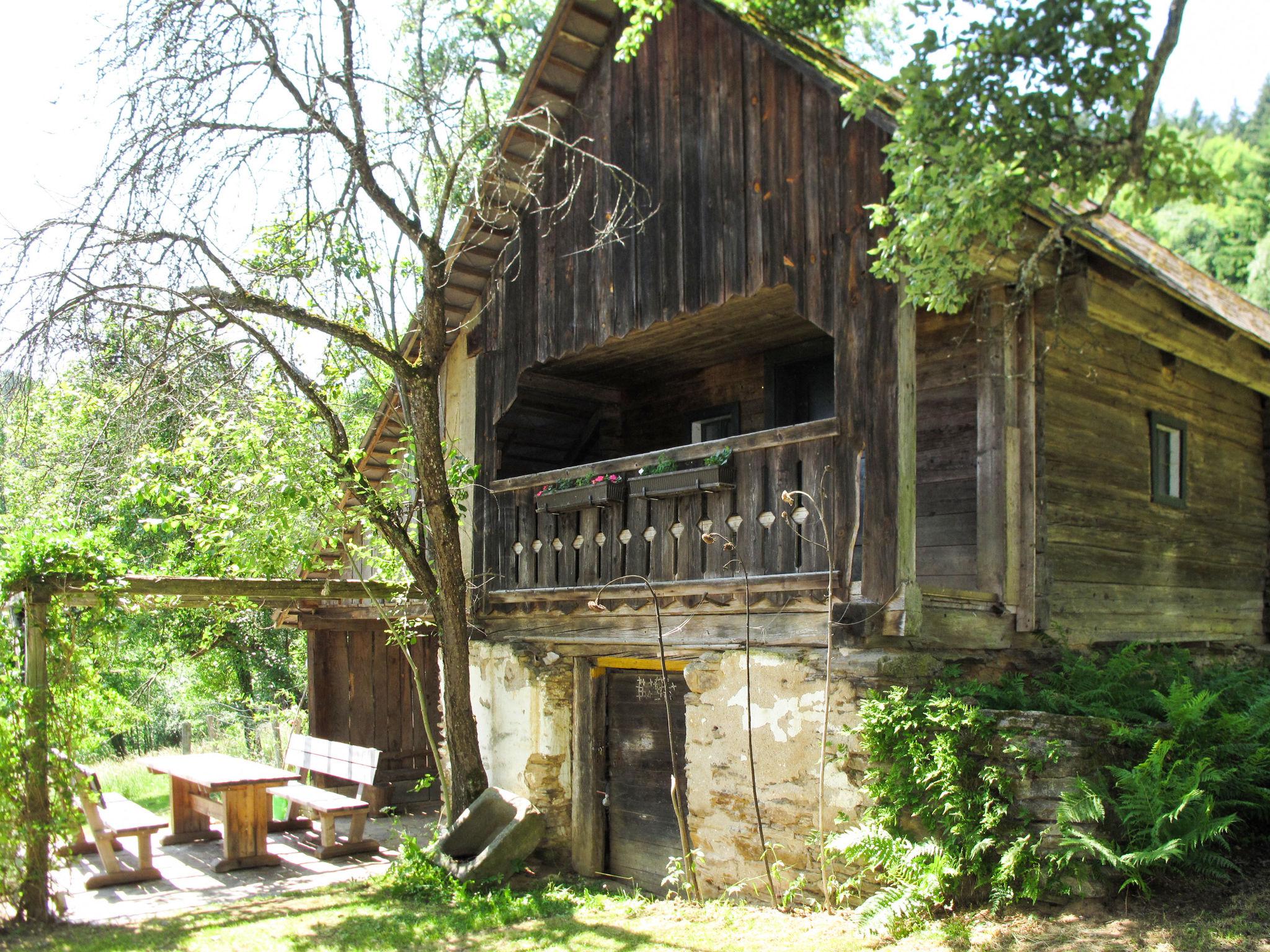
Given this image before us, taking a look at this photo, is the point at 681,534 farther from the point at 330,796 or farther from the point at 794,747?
the point at 330,796

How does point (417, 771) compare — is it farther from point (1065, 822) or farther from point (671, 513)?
point (1065, 822)

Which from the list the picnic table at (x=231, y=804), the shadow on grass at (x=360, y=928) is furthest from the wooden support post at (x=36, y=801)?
the picnic table at (x=231, y=804)

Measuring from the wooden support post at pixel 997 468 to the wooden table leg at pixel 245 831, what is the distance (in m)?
6.81

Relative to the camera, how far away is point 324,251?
26.3 ft

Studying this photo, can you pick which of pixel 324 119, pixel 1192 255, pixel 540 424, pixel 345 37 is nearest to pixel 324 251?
pixel 324 119

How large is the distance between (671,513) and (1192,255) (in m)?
30.6

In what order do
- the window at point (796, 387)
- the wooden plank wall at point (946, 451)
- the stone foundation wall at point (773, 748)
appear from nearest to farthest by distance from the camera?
the stone foundation wall at point (773, 748)
the wooden plank wall at point (946, 451)
the window at point (796, 387)

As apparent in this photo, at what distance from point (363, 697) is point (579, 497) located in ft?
20.3

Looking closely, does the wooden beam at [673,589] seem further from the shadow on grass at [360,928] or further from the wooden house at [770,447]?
the shadow on grass at [360,928]

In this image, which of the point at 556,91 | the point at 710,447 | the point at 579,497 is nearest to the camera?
the point at 710,447

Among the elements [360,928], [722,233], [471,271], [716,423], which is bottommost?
[360,928]

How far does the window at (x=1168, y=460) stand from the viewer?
32.5ft

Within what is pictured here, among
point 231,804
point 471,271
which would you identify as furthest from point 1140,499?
point 231,804

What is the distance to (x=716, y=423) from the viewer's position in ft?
37.2
